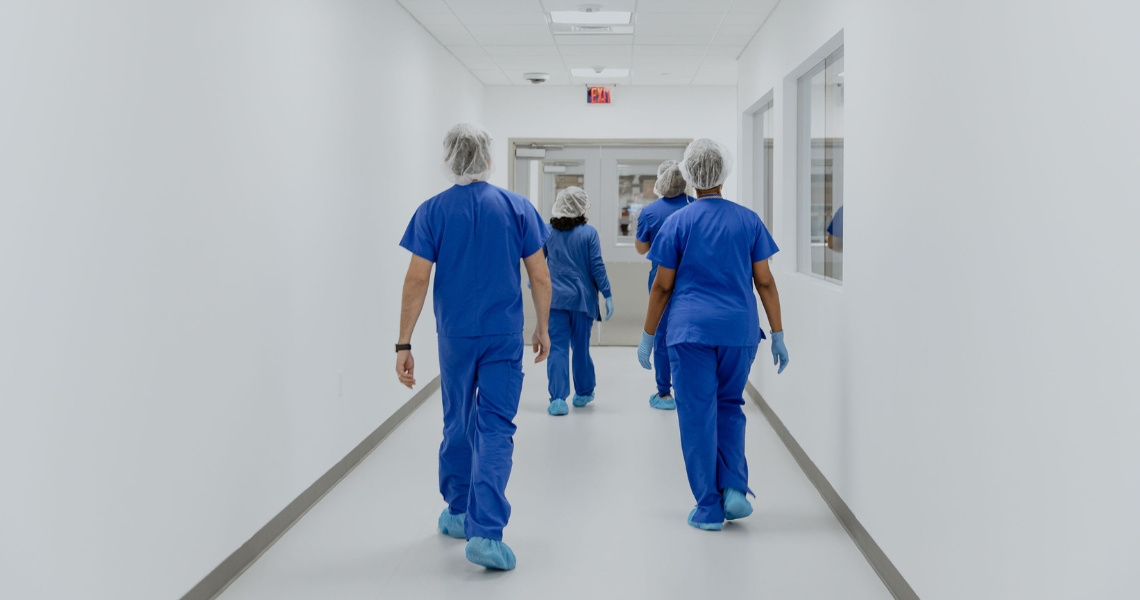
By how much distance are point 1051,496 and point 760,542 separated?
Answer: 67.9 inches

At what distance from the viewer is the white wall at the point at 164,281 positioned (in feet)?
6.68

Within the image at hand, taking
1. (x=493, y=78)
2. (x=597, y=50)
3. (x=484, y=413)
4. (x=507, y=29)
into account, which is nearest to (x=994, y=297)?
(x=484, y=413)

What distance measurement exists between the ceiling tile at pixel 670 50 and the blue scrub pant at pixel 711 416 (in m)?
4.13

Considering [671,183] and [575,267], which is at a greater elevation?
[671,183]

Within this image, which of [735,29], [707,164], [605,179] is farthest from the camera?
[605,179]

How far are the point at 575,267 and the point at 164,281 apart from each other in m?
3.59

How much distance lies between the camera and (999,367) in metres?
2.12

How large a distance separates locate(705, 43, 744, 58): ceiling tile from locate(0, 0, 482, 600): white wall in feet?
11.3

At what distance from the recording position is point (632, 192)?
9.79m

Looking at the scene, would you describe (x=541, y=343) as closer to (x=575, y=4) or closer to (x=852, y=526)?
(x=852, y=526)

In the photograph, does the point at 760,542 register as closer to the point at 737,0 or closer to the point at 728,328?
the point at 728,328

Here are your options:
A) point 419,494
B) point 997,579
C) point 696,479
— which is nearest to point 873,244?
point 696,479

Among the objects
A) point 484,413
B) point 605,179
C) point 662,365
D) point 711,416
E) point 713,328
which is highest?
point 605,179

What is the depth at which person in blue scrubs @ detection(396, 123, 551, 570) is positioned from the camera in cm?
318
